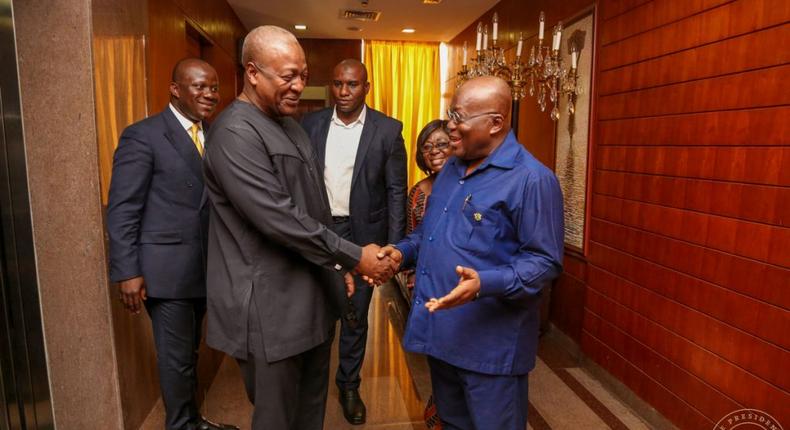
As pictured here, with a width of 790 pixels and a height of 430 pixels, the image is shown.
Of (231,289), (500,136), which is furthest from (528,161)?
(231,289)

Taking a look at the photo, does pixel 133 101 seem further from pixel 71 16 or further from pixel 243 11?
pixel 243 11

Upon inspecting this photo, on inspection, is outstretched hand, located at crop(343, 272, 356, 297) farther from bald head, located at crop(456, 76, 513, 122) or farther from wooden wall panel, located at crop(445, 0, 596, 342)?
wooden wall panel, located at crop(445, 0, 596, 342)

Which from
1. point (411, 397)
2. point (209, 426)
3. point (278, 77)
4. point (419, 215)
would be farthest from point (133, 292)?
point (411, 397)

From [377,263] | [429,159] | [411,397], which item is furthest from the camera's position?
[411,397]

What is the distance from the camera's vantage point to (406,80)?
7.23 meters

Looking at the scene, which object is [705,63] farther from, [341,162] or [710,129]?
[341,162]

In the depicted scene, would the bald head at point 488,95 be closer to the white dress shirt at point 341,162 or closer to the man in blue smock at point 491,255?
→ the man in blue smock at point 491,255

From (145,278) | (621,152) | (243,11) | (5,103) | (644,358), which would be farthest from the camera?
(243,11)

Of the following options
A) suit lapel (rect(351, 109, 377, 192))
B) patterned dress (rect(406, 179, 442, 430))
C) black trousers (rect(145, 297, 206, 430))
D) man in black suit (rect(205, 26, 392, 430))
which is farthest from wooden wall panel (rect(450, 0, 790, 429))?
black trousers (rect(145, 297, 206, 430))

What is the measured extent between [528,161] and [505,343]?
0.55m

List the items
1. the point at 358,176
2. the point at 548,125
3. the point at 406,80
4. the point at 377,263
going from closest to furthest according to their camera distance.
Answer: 1. the point at 377,263
2. the point at 358,176
3. the point at 548,125
4. the point at 406,80

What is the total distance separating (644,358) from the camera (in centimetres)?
260

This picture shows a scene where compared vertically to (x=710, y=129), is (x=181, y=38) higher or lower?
higher

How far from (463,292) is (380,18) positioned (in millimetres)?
5043
